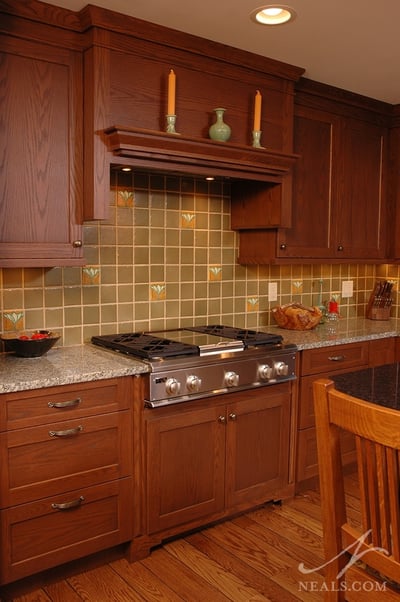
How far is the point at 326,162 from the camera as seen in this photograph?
11.2 ft

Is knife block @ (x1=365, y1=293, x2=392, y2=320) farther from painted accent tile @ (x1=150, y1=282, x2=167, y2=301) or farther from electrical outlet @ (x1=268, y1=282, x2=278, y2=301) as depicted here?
painted accent tile @ (x1=150, y1=282, x2=167, y2=301)

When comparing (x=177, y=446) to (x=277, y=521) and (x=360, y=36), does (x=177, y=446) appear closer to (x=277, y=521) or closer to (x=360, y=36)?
(x=277, y=521)

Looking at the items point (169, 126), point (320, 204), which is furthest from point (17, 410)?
point (320, 204)

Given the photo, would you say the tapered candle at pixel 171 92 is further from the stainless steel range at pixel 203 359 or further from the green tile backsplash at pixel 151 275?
the stainless steel range at pixel 203 359

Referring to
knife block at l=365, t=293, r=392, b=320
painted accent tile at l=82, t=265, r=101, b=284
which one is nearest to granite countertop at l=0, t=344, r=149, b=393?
painted accent tile at l=82, t=265, r=101, b=284

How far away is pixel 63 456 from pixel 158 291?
1.12m

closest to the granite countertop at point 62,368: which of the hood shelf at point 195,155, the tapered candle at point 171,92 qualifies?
the hood shelf at point 195,155

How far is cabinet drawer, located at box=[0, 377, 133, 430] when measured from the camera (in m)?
2.04

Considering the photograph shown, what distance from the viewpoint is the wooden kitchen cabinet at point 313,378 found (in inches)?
118

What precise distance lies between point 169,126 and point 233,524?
192 cm

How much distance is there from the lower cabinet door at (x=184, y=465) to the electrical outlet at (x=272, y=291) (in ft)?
3.77

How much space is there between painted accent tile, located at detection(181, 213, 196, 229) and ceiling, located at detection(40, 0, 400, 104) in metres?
0.89

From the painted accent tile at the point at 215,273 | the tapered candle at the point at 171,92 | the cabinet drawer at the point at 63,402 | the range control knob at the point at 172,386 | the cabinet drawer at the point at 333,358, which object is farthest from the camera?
the painted accent tile at the point at 215,273

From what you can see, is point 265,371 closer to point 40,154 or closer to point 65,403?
point 65,403
